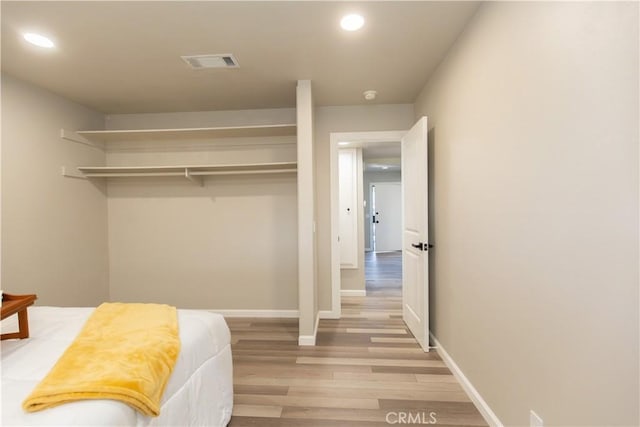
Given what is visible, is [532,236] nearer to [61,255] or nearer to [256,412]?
[256,412]

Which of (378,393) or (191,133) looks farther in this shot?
(191,133)

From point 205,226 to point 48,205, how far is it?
1437 millimetres

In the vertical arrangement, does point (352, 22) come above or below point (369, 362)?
above

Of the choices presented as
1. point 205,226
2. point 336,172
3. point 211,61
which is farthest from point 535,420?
point 205,226

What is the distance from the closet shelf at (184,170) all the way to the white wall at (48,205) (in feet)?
0.62

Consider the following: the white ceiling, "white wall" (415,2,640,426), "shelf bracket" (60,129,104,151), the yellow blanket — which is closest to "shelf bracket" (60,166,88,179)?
"shelf bracket" (60,129,104,151)

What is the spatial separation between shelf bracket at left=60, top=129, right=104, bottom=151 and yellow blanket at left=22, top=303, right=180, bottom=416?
2.43 m

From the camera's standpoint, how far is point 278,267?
11.8ft

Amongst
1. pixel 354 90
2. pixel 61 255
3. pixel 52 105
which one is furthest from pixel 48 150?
pixel 354 90

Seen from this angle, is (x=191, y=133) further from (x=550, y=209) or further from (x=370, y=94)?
(x=550, y=209)

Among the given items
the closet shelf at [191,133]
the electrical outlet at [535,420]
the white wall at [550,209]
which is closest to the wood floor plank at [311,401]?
the white wall at [550,209]

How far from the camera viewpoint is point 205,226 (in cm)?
364

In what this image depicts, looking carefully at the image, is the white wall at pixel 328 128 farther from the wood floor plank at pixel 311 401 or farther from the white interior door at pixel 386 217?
the white interior door at pixel 386 217

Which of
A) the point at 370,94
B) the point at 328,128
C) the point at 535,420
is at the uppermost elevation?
the point at 370,94
